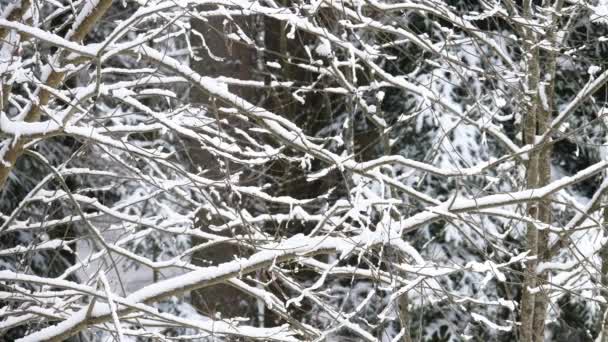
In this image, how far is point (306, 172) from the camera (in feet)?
22.0

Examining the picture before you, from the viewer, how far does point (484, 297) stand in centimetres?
763

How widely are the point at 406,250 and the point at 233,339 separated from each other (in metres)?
1.10

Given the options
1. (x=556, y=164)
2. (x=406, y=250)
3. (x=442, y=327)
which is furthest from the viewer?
(x=556, y=164)

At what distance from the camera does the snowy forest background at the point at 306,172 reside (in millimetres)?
4043

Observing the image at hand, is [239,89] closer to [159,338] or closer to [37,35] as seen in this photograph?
[159,338]

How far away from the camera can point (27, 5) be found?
4.36 metres

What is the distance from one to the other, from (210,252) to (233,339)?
3267 millimetres

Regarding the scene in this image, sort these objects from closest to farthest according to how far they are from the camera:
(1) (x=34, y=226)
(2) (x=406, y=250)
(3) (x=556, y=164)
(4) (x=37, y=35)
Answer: (4) (x=37, y=35) → (2) (x=406, y=250) → (1) (x=34, y=226) → (3) (x=556, y=164)

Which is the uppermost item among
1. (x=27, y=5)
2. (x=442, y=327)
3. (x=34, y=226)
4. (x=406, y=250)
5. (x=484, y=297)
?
(x=27, y=5)

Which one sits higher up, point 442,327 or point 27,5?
point 27,5

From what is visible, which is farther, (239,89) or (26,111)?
(239,89)

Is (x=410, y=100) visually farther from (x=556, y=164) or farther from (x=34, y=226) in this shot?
(x=34, y=226)

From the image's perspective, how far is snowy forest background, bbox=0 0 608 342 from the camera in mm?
4043

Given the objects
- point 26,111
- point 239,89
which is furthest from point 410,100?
point 26,111
